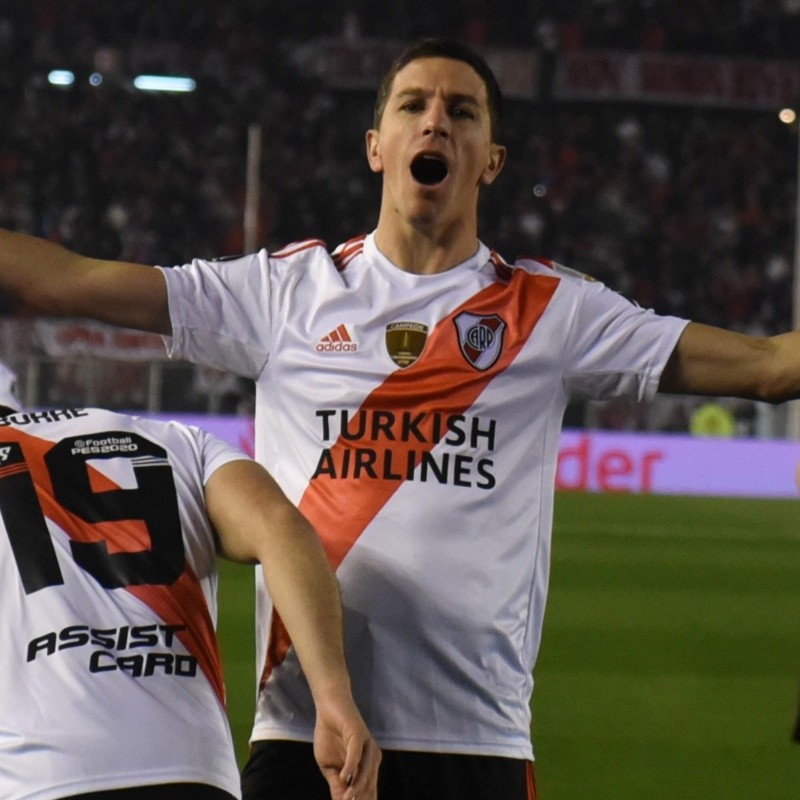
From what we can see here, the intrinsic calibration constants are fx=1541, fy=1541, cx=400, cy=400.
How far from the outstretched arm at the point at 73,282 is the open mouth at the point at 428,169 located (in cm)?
50

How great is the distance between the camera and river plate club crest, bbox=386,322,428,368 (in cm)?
272

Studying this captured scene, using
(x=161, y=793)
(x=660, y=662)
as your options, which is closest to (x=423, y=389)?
(x=161, y=793)

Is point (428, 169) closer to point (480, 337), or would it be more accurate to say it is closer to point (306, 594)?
point (480, 337)

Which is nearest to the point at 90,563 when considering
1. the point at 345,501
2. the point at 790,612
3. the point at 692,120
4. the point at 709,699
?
the point at 345,501

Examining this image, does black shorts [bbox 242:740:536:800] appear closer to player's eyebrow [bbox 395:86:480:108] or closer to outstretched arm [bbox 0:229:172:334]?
outstretched arm [bbox 0:229:172:334]

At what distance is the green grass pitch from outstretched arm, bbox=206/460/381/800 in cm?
382

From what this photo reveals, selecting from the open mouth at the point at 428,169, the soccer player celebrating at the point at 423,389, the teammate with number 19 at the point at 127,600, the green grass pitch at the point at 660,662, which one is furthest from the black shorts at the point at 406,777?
the green grass pitch at the point at 660,662

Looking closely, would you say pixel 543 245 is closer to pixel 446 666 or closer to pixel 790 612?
pixel 790 612

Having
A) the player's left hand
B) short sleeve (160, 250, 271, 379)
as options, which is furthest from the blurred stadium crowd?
the player's left hand

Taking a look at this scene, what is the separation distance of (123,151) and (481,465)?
23.1 meters

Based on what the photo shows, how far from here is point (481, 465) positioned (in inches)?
105

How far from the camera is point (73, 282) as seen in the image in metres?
2.64

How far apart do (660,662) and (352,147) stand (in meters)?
18.0

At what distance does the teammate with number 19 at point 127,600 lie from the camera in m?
2.08
